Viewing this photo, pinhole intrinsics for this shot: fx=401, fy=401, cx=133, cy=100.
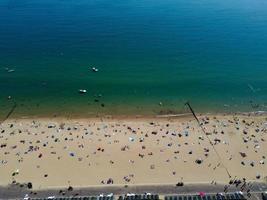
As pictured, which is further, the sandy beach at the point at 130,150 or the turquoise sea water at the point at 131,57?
the turquoise sea water at the point at 131,57

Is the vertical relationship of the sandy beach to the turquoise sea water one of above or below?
below

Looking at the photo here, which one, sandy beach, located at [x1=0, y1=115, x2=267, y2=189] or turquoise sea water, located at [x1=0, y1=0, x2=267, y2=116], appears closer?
sandy beach, located at [x1=0, y1=115, x2=267, y2=189]

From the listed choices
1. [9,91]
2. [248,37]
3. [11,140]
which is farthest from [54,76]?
[248,37]

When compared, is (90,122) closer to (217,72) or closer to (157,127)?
(157,127)

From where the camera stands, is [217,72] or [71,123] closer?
[71,123]
